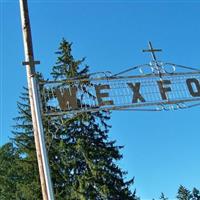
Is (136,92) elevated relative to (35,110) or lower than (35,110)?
elevated

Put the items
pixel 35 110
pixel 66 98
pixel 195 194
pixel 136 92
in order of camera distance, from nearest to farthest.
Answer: pixel 35 110
pixel 66 98
pixel 136 92
pixel 195 194

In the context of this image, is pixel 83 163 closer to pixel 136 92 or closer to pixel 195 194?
pixel 136 92

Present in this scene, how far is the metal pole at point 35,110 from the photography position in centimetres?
701

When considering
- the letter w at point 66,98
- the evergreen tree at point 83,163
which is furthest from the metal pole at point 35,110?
the evergreen tree at point 83,163

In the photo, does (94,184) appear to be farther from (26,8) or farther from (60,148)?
(26,8)

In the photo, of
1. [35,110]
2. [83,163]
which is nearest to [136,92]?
[35,110]

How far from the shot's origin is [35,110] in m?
7.54

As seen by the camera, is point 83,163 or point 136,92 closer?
point 136,92

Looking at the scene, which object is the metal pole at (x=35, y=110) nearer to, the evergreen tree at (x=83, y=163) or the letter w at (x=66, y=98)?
the letter w at (x=66, y=98)

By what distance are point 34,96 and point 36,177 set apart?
22774 mm

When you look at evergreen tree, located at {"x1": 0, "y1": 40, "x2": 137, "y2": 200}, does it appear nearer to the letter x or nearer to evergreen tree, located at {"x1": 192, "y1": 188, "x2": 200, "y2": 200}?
the letter x

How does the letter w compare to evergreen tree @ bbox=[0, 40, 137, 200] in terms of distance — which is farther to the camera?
evergreen tree @ bbox=[0, 40, 137, 200]

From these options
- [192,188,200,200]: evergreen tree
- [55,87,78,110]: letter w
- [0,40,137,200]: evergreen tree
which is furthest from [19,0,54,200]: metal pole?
[192,188,200,200]: evergreen tree

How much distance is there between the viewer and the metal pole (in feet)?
23.0
